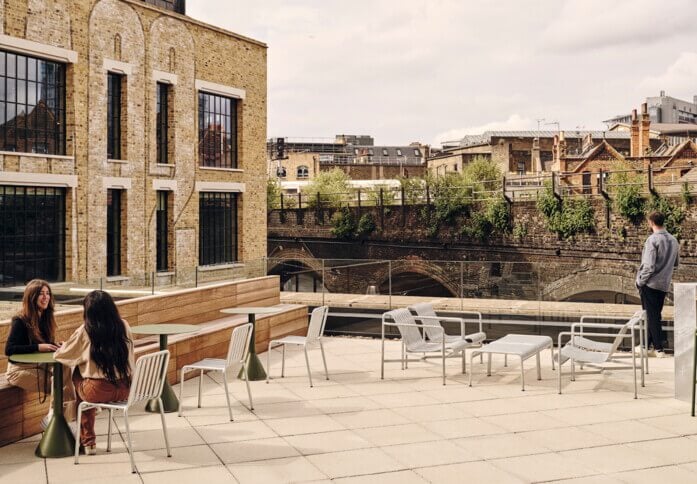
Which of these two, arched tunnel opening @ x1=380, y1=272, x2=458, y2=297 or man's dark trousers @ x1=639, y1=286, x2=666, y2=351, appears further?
arched tunnel opening @ x1=380, y1=272, x2=458, y2=297

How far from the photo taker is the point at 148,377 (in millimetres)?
5910

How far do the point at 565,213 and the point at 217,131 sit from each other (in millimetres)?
15629

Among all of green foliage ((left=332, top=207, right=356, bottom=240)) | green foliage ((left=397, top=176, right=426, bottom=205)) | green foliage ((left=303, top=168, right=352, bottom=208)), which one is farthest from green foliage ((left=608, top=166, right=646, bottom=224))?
green foliage ((left=303, top=168, right=352, bottom=208))

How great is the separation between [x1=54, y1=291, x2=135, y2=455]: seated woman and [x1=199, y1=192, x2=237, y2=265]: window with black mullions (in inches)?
591

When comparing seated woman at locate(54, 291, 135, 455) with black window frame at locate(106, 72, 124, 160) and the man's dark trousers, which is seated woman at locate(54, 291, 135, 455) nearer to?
the man's dark trousers

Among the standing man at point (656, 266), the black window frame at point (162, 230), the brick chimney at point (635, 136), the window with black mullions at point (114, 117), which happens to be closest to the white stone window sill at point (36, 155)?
the window with black mullions at point (114, 117)

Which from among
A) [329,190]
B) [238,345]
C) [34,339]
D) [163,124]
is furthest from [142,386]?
[329,190]

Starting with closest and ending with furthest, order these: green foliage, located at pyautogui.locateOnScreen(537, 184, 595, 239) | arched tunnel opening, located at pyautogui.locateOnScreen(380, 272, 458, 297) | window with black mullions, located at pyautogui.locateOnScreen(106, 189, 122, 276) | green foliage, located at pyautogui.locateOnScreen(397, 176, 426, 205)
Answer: arched tunnel opening, located at pyautogui.locateOnScreen(380, 272, 458, 297), window with black mullions, located at pyautogui.locateOnScreen(106, 189, 122, 276), green foliage, located at pyautogui.locateOnScreen(537, 184, 595, 239), green foliage, located at pyautogui.locateOnScreen(397, 176, 426, 205)

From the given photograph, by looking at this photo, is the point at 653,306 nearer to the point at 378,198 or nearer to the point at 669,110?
the point at 378,198

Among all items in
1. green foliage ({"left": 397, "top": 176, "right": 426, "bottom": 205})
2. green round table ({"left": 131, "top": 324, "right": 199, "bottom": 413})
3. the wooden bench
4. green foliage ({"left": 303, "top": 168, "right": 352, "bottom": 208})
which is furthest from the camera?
green foliage ({"left": 303, "top": 168, "right": 352, "bottom": 208})

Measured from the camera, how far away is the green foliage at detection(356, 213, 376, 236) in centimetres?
3803

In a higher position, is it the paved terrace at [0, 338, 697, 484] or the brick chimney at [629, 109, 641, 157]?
the brick chimney at [629, 109, 641, 157]

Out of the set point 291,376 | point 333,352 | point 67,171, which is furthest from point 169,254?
point 291,376

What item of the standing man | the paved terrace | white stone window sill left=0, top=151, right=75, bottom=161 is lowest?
the paved terrace
